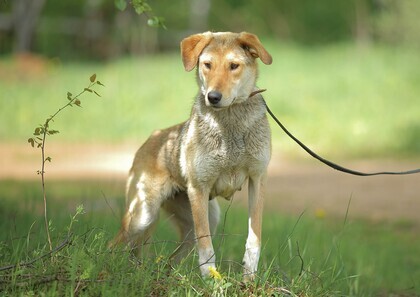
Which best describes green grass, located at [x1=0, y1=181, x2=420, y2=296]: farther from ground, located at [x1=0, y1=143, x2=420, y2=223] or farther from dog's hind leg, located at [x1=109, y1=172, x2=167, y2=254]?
ground, located at [x1=0, y1=143, x2=420, y2=223]

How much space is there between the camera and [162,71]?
22594mm

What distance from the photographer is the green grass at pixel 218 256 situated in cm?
452

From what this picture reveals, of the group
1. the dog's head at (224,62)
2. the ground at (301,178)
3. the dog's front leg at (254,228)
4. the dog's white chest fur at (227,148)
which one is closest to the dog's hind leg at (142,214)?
the dog's white chest fur at (227,148)

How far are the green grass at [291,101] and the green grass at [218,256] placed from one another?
6.04 m

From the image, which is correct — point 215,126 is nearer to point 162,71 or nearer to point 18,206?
point 18,206

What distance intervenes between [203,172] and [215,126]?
0.34m

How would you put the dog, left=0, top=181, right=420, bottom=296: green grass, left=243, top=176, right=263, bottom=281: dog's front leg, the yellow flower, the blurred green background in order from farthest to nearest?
the blurred green background < left=243, top=176, right=263, bottom=281: dog's front leg < the dog < the yellow flower < left=0, top=181, right=420, bottom=296: green grass

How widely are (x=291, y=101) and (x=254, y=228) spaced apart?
507 inches

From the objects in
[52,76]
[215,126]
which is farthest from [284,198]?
[52,76]

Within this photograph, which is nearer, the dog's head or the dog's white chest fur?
the dog's head

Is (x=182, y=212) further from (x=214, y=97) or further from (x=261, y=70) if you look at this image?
(x=261, y=70)

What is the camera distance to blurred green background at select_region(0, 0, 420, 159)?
1644 centimetres

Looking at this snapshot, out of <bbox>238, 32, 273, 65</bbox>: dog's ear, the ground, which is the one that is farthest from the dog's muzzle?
the ground

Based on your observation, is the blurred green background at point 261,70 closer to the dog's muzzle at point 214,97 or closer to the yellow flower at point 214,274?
the dog's muzzle at point 214,97
